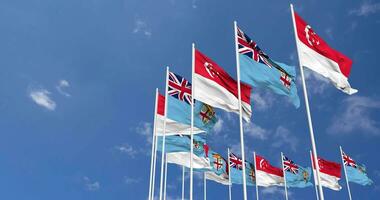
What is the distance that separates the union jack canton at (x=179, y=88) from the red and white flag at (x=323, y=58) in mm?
8942

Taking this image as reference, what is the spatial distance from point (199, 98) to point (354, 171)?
99.4ft

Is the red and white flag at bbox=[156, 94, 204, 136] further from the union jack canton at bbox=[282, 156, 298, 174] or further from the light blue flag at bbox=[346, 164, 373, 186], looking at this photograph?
the light blue flag at bbox=[346, 164, 373, 186]

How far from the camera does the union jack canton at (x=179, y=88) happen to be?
23.7 meters

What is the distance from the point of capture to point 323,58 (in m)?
16.7

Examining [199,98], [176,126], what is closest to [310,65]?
[199,98]

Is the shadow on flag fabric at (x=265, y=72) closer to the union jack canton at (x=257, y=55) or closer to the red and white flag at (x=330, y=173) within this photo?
the union jack canton at (x=257, y=55)

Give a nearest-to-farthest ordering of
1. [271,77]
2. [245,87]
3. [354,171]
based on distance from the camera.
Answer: [271,77], [245,87], [354,171]

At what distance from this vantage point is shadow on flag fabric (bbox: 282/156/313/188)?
3825cm

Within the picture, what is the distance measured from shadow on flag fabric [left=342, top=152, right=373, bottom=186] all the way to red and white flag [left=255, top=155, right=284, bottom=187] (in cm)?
845

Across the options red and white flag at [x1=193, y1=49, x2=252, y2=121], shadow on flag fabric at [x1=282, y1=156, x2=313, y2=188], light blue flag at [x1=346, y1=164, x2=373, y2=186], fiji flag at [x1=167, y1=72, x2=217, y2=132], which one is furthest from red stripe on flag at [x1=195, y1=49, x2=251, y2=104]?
light blue flag at [x1=346, y1=164, x2=373, y2=186]

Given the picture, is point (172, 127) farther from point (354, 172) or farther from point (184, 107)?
point (354, 172)

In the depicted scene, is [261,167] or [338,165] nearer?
[261,167]

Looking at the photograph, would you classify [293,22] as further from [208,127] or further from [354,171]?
[354,171]

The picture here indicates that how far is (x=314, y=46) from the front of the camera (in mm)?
16766
